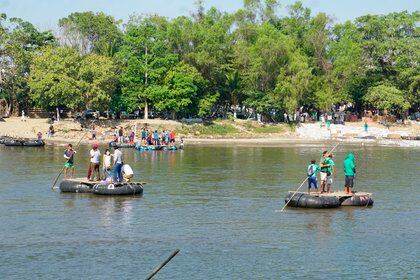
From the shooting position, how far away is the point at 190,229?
32.7m

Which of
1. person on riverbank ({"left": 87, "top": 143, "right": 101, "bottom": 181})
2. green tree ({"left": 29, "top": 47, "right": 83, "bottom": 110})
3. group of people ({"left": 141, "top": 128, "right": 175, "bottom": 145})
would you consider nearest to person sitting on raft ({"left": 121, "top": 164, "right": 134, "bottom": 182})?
person on riverbank ({"left": 87, "top": 143, "right": 101, "bottom": 181})

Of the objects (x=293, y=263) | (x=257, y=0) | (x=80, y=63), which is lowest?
(x=293, y=263)

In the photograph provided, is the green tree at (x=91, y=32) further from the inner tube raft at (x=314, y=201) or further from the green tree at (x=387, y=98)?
the inner tube raft at (x=314, y=201)

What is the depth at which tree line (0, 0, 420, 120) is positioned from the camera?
93750 millimetres

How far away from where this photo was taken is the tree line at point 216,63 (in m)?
93.8

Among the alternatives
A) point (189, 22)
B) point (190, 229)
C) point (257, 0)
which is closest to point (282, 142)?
point (189, 22)

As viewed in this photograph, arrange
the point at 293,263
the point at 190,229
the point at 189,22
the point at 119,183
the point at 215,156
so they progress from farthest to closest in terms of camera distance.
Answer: the point at 189,22
the point at 215,156
the point at 119,183
the point at 190,229
the point at 293,263

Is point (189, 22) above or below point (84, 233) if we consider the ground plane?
above

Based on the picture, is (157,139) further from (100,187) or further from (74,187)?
(100,187)

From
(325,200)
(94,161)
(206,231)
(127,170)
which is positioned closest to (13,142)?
(94,161)

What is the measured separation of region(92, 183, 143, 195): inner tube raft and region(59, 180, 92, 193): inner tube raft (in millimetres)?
758

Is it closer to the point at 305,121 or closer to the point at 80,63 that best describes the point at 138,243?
the point at 80,63

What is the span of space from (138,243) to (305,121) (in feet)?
268

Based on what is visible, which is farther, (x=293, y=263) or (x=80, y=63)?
(x=80, y=63)
